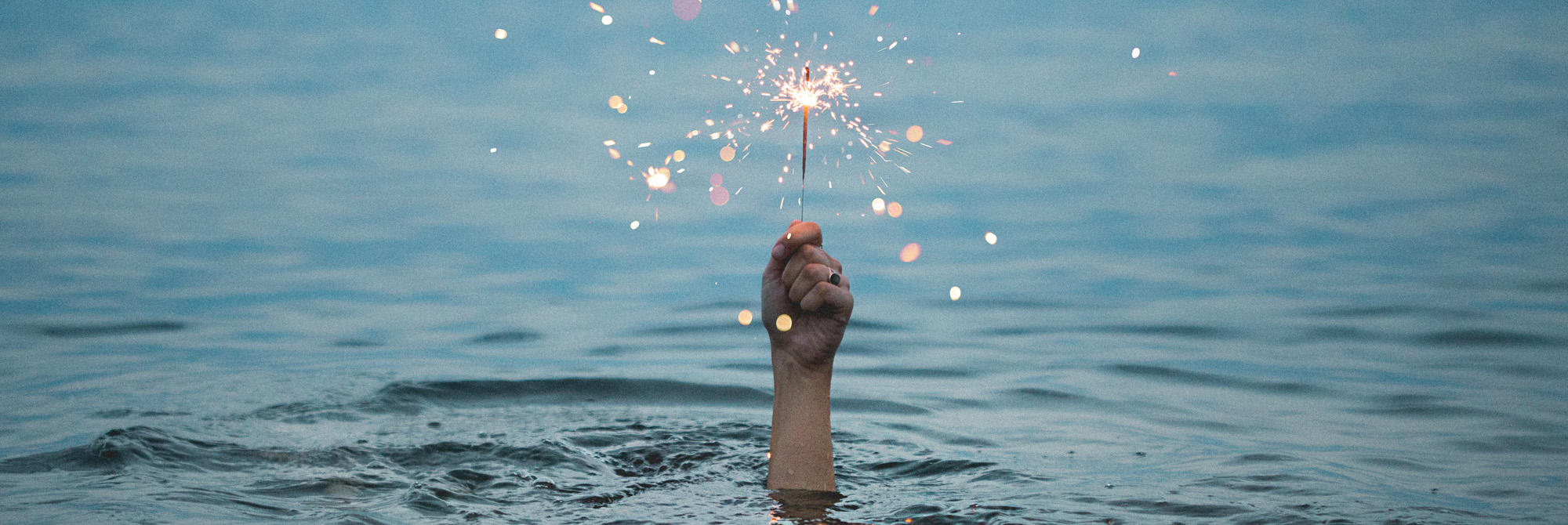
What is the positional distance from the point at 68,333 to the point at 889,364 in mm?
7892

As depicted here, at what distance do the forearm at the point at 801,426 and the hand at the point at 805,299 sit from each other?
44 mm

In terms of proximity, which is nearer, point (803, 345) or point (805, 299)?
point (805, 299)

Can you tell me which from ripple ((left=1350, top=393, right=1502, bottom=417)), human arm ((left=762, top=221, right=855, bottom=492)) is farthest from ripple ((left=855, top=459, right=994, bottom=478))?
ripple ((left=1350, top=393, right=1502, bottom=417))

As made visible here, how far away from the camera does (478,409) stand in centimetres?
755

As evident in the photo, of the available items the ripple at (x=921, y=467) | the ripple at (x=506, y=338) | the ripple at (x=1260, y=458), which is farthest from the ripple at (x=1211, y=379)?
the ripple at (x=506, y=338)

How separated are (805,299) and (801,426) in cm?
61

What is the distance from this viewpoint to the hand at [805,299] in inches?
172

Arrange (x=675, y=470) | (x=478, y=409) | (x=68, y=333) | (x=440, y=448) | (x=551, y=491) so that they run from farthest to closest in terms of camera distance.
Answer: (x=68, y=333) < (x=478, y=409) < (x=440, y=448) < (x=675, y=470) < (x=551, y=491)

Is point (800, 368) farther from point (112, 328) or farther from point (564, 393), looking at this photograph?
point (112, 328)

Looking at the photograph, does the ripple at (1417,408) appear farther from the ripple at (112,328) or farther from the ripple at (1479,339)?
the ripple at (112,328)

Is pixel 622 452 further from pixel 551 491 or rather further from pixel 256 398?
pixel 256 398

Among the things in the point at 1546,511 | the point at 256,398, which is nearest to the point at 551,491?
the point at 256,398

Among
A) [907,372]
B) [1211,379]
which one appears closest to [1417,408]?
[1211,379]

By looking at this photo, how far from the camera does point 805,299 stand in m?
4.38
